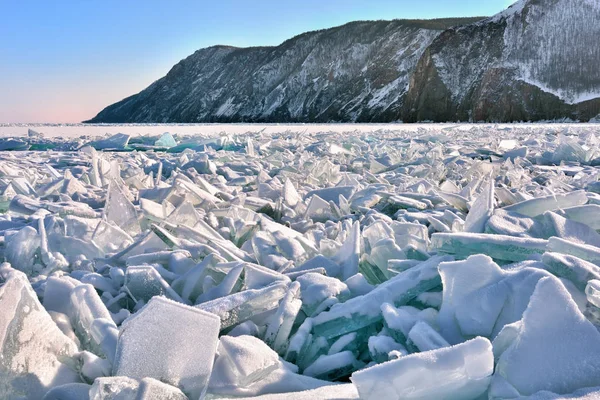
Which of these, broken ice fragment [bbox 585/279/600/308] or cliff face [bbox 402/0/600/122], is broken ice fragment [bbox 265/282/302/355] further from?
cliff face [bbox 402/0/600/122]

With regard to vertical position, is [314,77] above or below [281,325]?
above

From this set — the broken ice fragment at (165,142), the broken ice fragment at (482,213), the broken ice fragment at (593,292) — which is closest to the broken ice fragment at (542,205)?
the broken ice fragment at (482,213)

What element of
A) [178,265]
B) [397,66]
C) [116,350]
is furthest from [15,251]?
[397,66]

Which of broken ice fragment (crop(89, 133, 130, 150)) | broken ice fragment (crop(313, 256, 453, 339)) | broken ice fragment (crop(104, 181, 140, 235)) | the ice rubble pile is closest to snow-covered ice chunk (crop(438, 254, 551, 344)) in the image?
the ice rubble pile

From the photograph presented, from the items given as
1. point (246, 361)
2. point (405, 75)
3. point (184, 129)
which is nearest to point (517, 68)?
point (405, 75)

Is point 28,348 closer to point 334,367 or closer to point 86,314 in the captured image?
point 86,314

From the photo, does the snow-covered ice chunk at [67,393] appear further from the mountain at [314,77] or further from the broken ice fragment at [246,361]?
the mountain at [314,77]
